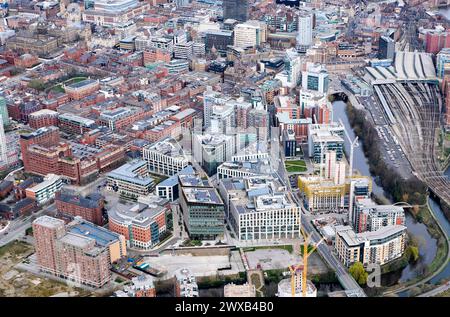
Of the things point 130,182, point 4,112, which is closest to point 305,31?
point 4,112

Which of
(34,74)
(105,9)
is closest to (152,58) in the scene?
(34,74)

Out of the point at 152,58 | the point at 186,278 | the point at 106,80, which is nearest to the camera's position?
the point at 186,278

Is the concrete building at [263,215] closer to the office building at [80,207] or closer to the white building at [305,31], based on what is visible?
the office building at [80,207]

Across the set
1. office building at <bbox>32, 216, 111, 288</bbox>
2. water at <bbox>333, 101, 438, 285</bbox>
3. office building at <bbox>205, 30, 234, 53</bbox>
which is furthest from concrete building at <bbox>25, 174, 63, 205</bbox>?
office building at <bbox>205, 30, 234, 53</bbox>

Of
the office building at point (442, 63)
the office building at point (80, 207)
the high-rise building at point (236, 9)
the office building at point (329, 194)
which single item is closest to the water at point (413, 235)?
the office building at point (329, 194)

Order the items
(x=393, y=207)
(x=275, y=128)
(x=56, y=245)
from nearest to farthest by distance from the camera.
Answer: (x=56, y=245), (x=393, y=207), (x=275, y=128)

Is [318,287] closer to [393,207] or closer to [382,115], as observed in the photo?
[393,207]
